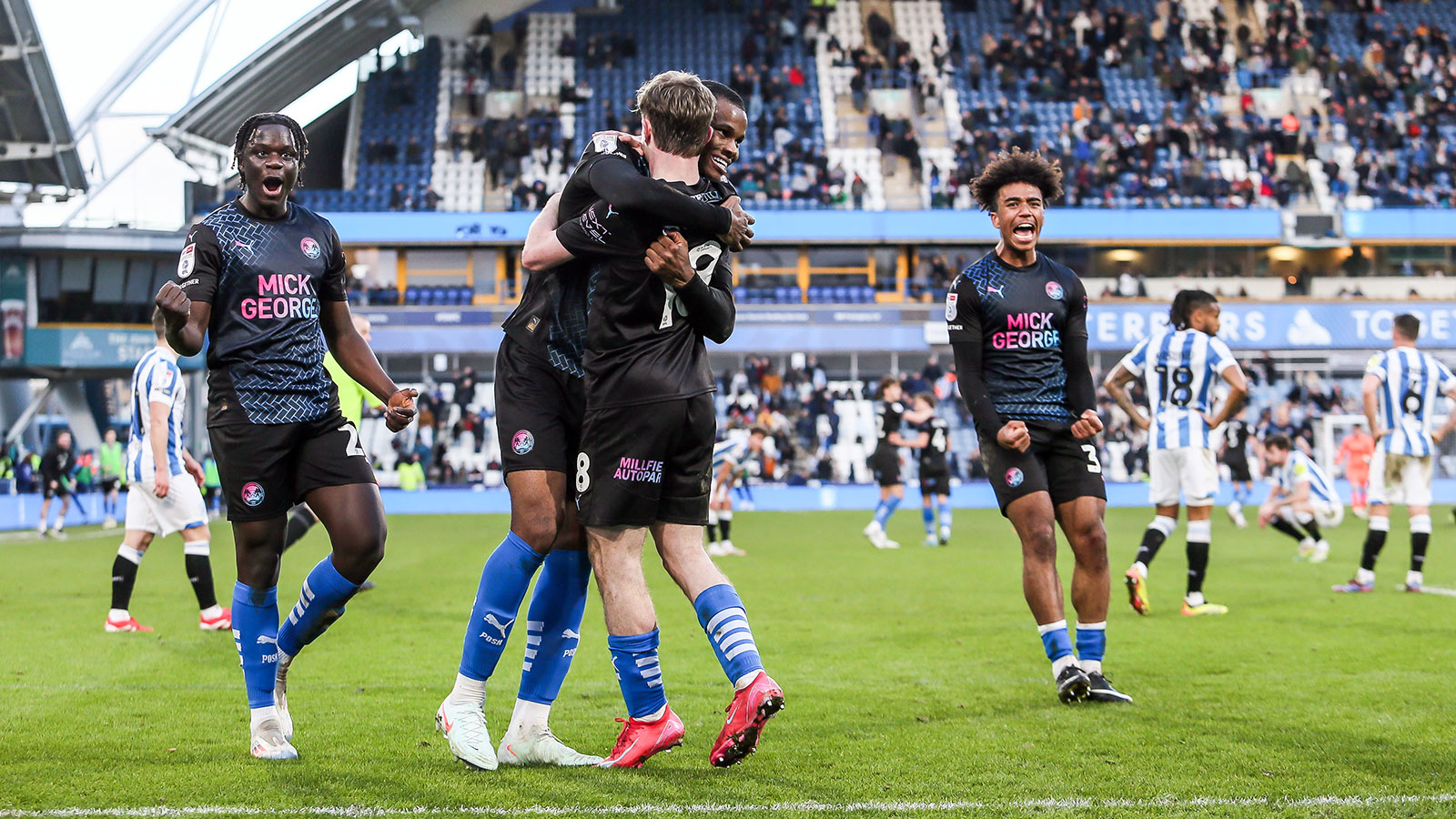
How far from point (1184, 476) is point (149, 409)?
6706 millimetres

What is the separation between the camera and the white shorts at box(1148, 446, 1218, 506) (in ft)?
28.8

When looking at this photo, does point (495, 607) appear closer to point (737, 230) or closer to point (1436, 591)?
point (737, 230)

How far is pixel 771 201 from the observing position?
1352 inches

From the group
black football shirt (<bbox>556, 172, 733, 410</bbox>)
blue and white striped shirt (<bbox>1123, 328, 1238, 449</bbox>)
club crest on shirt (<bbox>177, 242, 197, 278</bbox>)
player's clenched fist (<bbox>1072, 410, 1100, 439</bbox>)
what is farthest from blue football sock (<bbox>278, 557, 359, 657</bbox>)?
blue and white striped shirt (<bbox>1123, 328, 1238, 449</bbox>)

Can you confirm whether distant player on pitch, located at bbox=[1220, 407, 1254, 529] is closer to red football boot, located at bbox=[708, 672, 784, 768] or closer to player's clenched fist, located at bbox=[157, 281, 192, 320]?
red football boot, located at bbox=[708, 672, 784, 768]

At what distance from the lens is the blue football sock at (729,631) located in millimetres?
3783

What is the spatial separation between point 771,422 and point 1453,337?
1904 centimetres

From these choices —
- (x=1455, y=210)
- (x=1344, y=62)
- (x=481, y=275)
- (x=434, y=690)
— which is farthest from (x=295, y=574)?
(x=1344, y=62)

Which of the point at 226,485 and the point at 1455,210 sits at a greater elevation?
the point at 1455,210

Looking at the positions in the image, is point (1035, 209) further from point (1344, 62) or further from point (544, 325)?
point (1344, 62)

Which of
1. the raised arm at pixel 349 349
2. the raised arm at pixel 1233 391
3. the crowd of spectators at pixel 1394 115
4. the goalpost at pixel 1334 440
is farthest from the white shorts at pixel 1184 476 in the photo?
the crowd of spectators at pixel 1394 115

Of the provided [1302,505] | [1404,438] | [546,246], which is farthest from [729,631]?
[1302,505]

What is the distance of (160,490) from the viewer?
7840 mm

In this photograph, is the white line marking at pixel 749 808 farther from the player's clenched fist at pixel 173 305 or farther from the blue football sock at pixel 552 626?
the player's clenched fist at pixel 173 305
